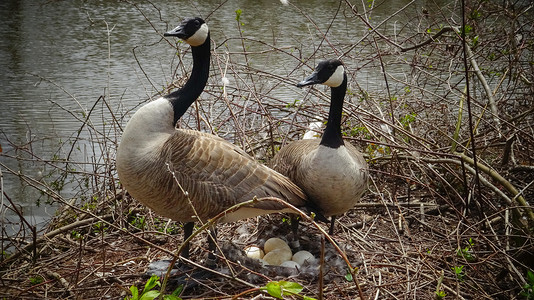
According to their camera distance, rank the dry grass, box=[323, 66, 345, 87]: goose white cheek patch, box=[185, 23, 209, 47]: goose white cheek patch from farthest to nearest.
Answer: box=[323, 66, 345, 87]: goose white cheek patch, box=[185, 23, 209, 47]: goose white cheek patch, the dry grass

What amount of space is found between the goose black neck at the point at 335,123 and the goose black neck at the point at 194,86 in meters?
1.07

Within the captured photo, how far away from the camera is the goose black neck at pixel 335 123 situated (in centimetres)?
380

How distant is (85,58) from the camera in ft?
31.3

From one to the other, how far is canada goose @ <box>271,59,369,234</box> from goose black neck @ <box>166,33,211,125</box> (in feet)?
2.68

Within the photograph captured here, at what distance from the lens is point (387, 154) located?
16.0 feet

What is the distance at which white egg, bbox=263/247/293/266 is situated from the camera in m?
3.69

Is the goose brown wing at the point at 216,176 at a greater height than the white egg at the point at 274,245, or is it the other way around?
the goose brown wing at the point at 216,176

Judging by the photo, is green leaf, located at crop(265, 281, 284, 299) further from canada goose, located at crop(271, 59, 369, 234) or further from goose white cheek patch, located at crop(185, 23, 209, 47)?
goose white cheek patch, located at crop(185, 23, 209, 47)

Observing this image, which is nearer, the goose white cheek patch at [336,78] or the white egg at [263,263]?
the white egg at [263,263]

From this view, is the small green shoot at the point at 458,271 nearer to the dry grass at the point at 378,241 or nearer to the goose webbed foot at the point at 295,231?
the dry grass at the point at 378,241

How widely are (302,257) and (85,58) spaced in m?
7.52

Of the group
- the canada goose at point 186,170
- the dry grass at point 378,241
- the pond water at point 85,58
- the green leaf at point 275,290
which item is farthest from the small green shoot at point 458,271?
the pond water at point 85,58

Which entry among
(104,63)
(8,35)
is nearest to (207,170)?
(104,63)

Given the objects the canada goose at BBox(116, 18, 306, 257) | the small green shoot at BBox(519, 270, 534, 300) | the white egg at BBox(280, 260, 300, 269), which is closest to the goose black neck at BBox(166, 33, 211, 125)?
the canada goose at BBox(116, 18, 306, 257)
